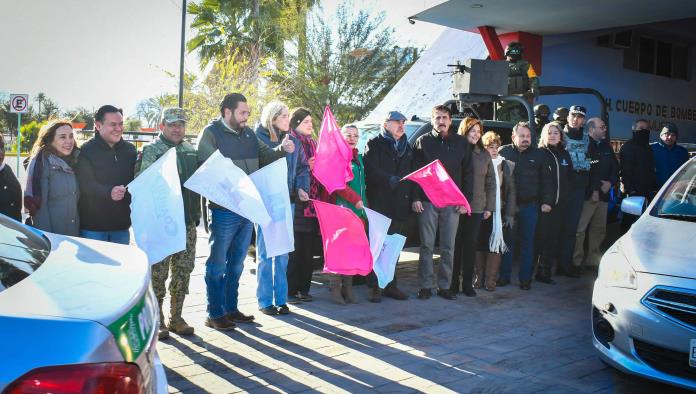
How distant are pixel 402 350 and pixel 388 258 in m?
1.54

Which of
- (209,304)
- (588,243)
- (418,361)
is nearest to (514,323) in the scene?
(418,361)

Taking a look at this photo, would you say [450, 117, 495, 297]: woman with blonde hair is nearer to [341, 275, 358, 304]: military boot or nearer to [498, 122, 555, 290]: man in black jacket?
[498, 122, 555, 290]: man in black jacket

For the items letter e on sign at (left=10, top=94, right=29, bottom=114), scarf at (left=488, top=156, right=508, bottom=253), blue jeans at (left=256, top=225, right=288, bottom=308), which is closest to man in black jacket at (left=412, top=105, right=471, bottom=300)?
scarf at (left=488, top=156, right=508, bottom=253)

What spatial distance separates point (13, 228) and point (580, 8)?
14.2 meters

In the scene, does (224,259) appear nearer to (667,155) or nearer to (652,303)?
(652,303)

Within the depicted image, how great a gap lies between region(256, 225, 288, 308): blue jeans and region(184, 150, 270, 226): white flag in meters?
0.78

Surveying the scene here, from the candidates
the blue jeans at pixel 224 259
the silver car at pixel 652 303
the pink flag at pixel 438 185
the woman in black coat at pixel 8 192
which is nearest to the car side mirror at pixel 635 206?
the silver car at pixel 652 303

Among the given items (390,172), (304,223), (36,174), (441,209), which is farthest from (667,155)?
(36,174)

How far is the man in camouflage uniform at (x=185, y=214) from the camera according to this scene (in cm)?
537

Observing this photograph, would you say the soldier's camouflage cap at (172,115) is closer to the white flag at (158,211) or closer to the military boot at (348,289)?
the white flag at (158,211)

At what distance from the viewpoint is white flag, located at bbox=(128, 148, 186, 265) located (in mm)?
5094

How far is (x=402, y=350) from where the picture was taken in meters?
5.38

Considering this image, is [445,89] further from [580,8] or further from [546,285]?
[546,285]

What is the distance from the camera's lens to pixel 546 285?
8.17m
